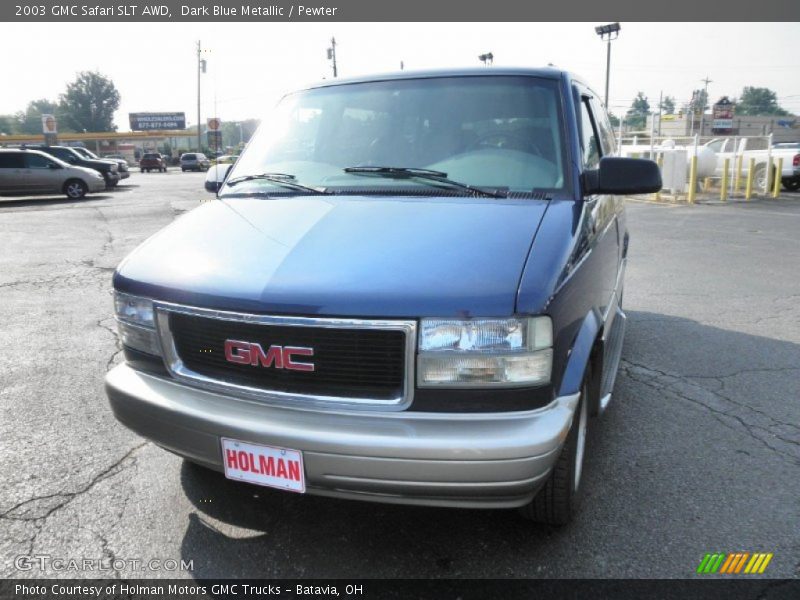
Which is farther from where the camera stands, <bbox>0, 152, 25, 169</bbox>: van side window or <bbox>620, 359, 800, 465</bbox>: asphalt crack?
<bbox>0, 152, 25, 169</bbox>: van side window

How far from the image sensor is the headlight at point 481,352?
2078 millimetres

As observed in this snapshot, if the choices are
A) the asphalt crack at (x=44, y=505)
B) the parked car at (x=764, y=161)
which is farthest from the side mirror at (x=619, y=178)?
the parked car at (x=764, y=161)

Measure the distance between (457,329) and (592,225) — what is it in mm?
1179

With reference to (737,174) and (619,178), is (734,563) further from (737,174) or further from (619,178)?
(737,174)

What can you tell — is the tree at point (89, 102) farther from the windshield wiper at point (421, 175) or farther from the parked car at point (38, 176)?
the windshield wiper at point (421, 175)

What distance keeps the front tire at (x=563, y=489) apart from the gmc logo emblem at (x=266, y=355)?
1.01 metres

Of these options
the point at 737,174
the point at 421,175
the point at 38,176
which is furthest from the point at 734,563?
the point at 38,176

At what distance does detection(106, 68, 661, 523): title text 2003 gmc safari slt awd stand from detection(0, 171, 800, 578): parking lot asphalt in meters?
0.34

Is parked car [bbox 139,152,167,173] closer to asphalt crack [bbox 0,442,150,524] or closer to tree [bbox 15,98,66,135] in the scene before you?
asphalt crack [bbox 0,442,150,524]

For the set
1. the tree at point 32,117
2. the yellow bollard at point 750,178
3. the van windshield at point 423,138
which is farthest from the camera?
the tree at point 32,117

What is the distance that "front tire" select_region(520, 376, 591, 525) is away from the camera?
2406 mm

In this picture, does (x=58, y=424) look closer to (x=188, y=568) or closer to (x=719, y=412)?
(x=188, y=568)

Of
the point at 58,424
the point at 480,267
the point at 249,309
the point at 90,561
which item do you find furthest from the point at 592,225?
the point at 58,424

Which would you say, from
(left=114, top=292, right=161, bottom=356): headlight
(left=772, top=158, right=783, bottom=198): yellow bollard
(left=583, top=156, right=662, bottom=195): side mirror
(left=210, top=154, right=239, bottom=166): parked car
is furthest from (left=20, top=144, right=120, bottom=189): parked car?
(left=583, top=156, right=662, bottom=195): side mirror
